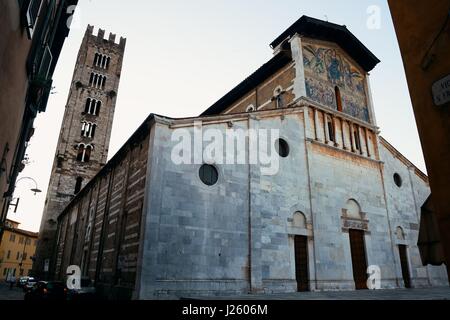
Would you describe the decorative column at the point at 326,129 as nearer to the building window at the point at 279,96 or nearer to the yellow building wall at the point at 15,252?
the building window at the point at 279,96

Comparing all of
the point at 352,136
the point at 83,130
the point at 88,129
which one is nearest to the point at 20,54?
the point at 352,136

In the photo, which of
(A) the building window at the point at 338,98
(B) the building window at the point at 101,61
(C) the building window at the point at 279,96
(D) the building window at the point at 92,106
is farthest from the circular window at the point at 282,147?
(B) the building window at the point at 101,61

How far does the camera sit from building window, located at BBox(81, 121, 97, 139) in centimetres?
3928

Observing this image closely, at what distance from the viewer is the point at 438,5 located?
537 centimetres

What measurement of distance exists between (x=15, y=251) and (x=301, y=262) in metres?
60.8

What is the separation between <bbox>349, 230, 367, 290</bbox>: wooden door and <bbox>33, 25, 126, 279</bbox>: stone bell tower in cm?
3142

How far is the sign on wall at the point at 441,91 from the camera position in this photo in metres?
4.99

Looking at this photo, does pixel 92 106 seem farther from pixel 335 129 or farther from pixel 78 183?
pixel 335 129

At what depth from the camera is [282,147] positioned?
15.7 metres

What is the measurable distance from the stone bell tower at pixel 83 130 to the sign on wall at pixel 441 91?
37.9m

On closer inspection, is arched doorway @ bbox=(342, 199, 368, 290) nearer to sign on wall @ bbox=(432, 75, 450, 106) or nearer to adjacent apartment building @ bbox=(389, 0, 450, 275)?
adjacent apartment building @ bbox=(389, 0, 450, 275)

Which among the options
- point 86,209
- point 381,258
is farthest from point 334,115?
point 86,209

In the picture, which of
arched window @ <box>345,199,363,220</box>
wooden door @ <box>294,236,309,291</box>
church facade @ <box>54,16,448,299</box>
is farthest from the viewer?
arched window @ <box>345,199,363,220</box>

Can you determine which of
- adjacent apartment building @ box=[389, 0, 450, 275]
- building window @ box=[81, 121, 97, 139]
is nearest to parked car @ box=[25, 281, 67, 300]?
adjacent apartment building @ box=[389, 0, 450, 275]
